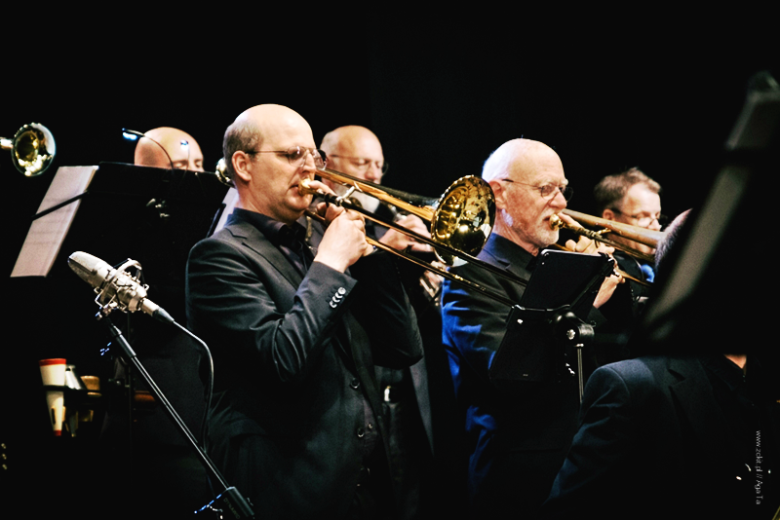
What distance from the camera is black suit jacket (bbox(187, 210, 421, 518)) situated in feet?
7.30

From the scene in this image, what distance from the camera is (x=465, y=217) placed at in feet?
10.3

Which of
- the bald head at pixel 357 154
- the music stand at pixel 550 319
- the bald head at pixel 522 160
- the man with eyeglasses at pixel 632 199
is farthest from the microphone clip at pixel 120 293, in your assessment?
the man with eyeglasses at pixel 632 199

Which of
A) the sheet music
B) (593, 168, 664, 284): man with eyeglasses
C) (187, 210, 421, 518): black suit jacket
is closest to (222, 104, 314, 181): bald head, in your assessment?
(187, 210, 421, 518): black suit jacket

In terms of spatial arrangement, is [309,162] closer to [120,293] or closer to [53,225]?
[120,293]

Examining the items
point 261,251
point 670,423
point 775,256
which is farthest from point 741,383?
point 261,251

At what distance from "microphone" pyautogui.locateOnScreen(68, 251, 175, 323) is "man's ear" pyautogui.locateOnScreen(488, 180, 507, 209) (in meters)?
1.77

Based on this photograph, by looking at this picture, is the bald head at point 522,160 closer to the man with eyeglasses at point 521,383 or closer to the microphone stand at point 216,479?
the man with eyeglasses at point 521,383

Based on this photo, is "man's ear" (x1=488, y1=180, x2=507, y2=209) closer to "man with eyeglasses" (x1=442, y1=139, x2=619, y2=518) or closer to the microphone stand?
"man with eyeglasses" (x1=442, y1=139, x2=619, y2=518)

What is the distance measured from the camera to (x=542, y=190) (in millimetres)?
3459

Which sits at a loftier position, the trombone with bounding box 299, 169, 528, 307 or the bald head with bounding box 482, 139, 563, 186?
the bald head with bounding box 482, 139, 563, 186

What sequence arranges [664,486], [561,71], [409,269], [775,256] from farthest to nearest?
1. [561,71]
2. [409,269]
3. [664,486]
4. [775,256]

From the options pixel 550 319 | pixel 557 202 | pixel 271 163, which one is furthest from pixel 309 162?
pixel 557 202

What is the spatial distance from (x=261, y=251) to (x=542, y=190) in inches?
58.9

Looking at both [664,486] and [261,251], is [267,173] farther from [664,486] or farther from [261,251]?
[664,486]
